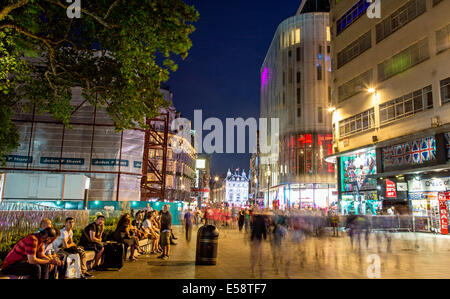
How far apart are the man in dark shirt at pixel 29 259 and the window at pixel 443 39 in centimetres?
2541

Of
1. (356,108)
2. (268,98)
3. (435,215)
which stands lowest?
(435,215)

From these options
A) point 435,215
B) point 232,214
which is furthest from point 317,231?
point 232,214

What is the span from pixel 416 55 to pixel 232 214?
70.6 ft

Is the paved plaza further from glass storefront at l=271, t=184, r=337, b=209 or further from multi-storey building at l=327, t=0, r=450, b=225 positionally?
glass storefront at l=271, t=184, r=337, b=209

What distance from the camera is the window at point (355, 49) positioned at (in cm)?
3141

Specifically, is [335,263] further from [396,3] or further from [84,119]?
[84,119]

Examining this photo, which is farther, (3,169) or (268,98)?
(268,98)

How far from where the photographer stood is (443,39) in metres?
22.8

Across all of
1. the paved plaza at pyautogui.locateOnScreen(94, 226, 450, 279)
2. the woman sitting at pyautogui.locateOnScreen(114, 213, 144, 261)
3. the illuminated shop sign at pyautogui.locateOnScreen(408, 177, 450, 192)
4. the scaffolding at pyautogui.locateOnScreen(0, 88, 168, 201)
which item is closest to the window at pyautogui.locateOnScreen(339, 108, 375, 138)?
the illuminated shop sign at pyautogui.locateOnScreen(408, 177, 450, 192)

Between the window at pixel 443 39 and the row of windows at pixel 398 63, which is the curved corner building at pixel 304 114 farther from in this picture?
the window at pixel 443 39

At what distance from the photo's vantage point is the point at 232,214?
35312 mm

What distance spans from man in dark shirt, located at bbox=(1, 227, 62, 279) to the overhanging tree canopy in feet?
20.2

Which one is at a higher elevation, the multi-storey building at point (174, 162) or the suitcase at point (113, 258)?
the multi-storey building at point (174, 162)

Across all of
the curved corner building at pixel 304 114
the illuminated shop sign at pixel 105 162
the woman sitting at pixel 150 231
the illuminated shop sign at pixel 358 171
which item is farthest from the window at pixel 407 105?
the illuminated shop sign at pixel 105 162
